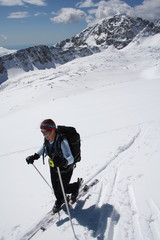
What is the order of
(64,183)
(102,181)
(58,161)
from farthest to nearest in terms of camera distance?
(102,181), (64,183), (58,161)

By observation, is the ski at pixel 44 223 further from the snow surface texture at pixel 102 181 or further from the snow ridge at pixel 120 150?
the snow ridge at pixel 120 150

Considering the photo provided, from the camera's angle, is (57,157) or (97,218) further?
(97,218)

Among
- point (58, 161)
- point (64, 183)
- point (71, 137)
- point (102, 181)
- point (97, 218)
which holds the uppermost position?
point (71, 137)

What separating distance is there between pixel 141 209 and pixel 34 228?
258 centimetres

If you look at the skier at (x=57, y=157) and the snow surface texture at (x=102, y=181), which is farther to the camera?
the snow surface texture at (x=102, y=181)

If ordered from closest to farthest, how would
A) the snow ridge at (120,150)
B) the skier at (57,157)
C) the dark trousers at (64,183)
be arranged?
1. the skier at (57,157)
2. the dark trousers at (64,183)
3. the snow ridge at (120,150)

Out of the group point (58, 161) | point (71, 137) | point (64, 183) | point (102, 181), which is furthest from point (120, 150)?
point (58, 161)

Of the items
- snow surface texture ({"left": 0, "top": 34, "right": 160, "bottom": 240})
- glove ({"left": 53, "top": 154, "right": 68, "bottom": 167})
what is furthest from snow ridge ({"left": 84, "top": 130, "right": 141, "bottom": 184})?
glove ({"left": 53, "top": 154, "right": 68, "bottom": 167})

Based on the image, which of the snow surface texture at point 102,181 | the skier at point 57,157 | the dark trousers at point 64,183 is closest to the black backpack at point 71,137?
the skier at point 57,157

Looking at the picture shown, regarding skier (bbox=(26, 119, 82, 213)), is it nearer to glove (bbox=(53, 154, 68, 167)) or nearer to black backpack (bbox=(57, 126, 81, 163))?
glove (bbox=(53, 154, 68, 167))

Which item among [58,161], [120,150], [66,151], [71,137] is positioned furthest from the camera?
[120,150]

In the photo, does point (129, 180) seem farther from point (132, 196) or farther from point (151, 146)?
point (151, 146)

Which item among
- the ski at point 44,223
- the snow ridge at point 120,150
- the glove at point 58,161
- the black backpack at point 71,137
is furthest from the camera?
the snow ridge at point 120,150

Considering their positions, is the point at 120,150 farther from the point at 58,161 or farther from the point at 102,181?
the point at 58,161
